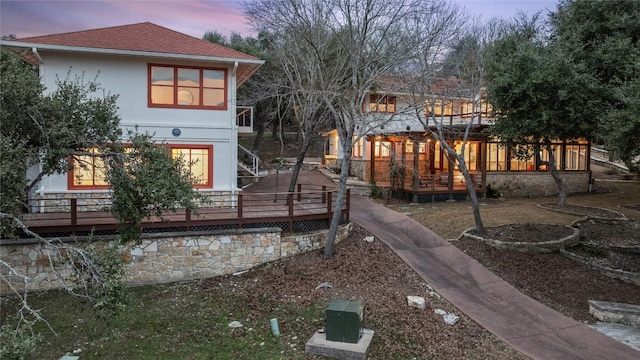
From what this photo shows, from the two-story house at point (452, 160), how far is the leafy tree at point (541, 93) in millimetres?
1757

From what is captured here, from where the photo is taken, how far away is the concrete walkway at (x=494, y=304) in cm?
792

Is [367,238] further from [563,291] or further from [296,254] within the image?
[563,291]

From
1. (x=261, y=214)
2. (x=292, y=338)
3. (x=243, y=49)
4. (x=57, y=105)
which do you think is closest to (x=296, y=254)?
(x=261, y=214)

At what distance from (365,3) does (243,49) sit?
59.8 ft

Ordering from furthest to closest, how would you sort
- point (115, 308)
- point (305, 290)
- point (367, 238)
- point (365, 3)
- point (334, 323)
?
1. point (367, 238)
2. point (365, 3)
3. point (305, 290)
4. point (334, 323)
5. point (115, 308)

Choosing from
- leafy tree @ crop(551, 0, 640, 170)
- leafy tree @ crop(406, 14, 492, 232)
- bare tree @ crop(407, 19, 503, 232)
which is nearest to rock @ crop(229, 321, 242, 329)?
leafy tree @ crop(406, 14, 492, 232)

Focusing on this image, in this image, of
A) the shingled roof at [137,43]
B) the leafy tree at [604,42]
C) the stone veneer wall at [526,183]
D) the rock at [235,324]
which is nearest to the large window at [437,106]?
the leafy tree at [604,42]

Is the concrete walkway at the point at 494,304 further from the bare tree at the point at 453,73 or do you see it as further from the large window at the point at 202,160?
the large window at the point at 202,160

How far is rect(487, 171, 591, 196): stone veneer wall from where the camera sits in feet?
75.9

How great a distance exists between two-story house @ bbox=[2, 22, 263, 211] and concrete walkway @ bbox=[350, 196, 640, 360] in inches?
241

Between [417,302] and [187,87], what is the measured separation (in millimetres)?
10520

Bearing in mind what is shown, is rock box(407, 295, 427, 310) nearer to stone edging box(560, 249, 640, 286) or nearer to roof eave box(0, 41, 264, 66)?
stone edging box(560, 249, 640, 286)

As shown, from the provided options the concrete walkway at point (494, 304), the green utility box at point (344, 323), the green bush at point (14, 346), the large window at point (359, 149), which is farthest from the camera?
the large window at point (359, 149)

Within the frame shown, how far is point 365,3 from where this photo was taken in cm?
1209
